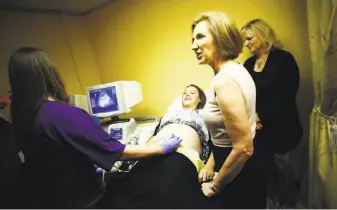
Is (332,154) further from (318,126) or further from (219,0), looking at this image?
(219,0)

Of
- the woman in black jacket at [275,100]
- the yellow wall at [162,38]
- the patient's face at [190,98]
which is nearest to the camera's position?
the woman in black jacket at [275,100]

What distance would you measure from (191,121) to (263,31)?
0.72 m

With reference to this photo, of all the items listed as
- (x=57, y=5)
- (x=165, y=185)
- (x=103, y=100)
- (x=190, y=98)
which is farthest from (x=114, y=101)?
(x=165, y=185)

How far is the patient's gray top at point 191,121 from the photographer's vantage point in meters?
1.68

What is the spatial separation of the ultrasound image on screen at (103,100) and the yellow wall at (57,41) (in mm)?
212

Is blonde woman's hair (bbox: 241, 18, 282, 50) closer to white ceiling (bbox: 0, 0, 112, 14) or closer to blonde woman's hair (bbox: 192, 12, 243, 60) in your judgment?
blonde woman's hair (bbox: 192, 12, 243, 60)

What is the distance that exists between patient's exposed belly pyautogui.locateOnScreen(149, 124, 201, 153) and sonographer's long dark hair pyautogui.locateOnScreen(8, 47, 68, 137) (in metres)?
0.91

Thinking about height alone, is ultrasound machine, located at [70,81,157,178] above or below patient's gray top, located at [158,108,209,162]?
A: above

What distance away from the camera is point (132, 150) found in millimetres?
909

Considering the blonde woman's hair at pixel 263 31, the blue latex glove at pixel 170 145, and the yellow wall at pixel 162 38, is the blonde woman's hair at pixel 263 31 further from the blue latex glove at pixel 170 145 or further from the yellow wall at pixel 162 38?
the blue latex glove at pixel 170 145

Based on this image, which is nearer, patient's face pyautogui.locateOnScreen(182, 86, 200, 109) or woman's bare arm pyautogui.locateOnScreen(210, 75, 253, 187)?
woman's bare arm pyautogui.locateOnScreen(210, 75, 253, 187)

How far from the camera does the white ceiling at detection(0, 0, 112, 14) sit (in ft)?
5.38

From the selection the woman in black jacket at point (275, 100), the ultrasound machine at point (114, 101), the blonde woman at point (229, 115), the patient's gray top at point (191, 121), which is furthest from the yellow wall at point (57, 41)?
the woman in black jacket at point (275, 100)

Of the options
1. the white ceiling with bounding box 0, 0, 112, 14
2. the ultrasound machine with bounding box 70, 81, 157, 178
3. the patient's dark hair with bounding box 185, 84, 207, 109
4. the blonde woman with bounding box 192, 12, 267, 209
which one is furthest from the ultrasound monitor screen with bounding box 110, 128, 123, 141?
the white ceiling with bounding box 0, 0, 112, 14
